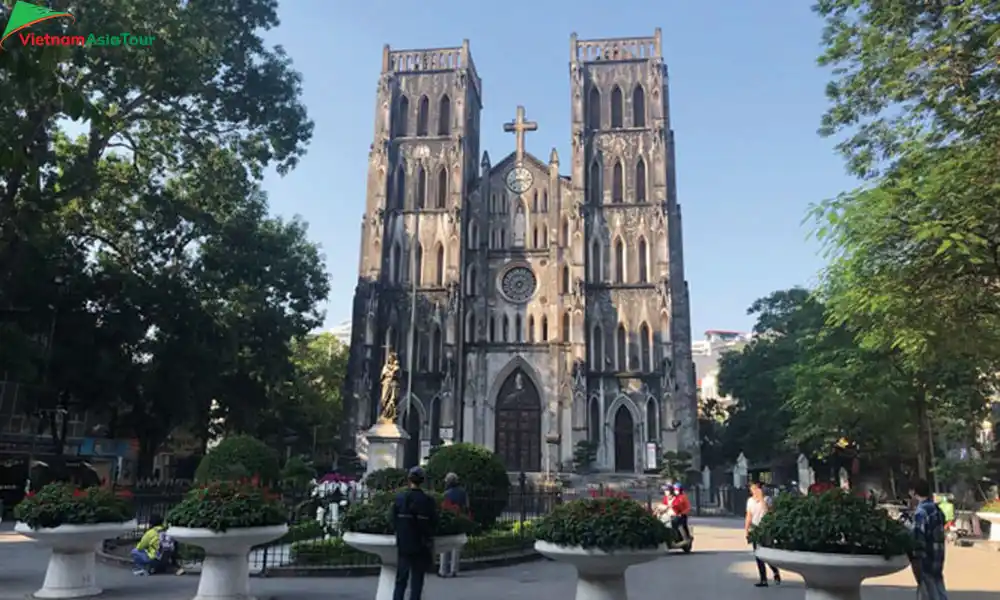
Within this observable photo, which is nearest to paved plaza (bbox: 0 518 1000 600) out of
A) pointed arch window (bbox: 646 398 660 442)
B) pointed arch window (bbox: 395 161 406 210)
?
pointed arch window (bbox: 646 398 660 442)

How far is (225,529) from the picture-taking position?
26.1ft

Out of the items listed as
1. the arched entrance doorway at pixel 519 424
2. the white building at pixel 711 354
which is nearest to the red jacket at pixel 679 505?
the arched entrance doorway at pixel 519 424

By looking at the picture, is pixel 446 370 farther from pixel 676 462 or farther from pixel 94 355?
pixel 94 355

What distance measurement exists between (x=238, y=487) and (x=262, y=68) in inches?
694

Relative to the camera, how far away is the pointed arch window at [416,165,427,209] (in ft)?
138

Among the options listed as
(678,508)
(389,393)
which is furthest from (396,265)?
(678,508)

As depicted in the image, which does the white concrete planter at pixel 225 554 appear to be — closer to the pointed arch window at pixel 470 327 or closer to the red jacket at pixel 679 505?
the red jacket at pixel 679 505

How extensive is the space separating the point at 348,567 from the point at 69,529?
13.0ft

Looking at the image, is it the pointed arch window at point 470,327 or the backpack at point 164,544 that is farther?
the pointed arch window at point 470,327

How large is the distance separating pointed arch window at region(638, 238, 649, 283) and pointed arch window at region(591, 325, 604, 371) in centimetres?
347

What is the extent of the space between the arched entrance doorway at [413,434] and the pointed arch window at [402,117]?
15577 millimetres

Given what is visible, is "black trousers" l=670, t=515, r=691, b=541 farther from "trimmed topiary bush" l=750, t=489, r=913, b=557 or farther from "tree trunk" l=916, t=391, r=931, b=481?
"tree trunk" l=916, t=391, r=931, b=481

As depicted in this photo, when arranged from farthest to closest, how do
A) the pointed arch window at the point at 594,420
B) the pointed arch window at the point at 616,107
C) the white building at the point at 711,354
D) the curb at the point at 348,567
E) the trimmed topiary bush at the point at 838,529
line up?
the white building at the point at 711,354, the pointed arch window at the point at 616,107, the pointed arch window at the point at 594,420, the curb at the point at 348,567, the trimmed topiary bush at the point at 838,529

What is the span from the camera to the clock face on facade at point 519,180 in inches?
1660
